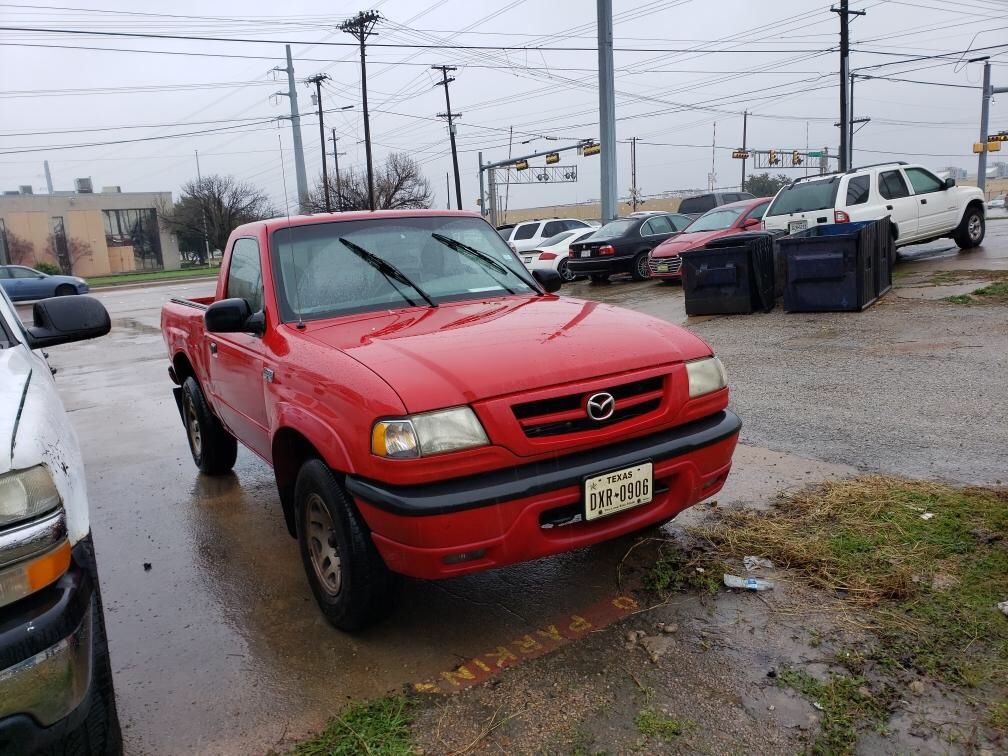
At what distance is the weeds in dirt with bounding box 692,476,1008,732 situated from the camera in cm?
289

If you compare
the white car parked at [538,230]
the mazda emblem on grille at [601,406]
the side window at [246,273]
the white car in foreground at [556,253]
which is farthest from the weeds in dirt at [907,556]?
the white car parked at [538,230]

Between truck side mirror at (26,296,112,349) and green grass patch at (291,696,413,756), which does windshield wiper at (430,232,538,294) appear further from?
green grass patch at (291,696,413,756)

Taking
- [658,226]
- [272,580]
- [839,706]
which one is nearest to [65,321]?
[272,580]

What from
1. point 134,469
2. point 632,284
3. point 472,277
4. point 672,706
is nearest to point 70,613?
point 672,706

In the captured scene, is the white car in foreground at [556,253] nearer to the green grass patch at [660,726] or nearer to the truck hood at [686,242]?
the truck hood at [686,242]

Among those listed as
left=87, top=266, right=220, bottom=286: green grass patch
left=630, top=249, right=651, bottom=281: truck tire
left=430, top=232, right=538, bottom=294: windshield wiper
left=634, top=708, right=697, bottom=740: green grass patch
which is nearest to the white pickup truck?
left=634, top=708, right=697, bottom=740: green grass patch

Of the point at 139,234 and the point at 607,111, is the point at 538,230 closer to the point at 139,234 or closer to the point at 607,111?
the point at 607,111

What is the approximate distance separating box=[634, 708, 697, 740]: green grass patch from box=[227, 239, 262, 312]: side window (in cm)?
289

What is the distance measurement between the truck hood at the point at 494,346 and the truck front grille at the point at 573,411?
71 millimetres

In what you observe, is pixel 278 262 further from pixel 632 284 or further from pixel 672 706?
pixel 632 284

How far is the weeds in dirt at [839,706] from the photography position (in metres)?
2.47

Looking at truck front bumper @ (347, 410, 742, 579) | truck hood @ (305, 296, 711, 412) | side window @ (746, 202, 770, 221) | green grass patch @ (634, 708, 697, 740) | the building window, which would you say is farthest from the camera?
the building window

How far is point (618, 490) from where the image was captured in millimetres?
3051

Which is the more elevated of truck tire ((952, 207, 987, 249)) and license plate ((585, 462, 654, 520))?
truck tire ((952, 207, 987, 249))
